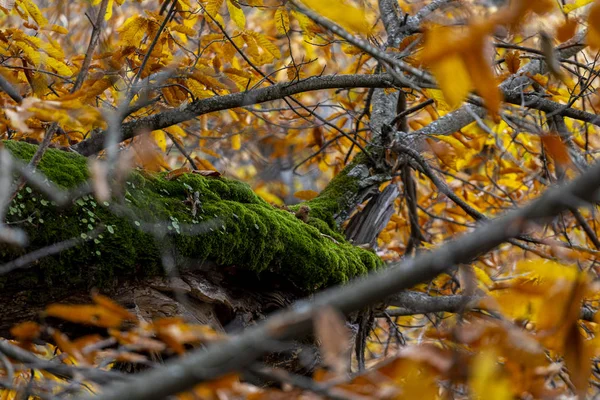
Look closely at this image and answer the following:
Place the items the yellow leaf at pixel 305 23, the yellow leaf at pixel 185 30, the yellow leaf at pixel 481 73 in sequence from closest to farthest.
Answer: the yellow leaf at pixel 481 73 → the yellow leaf at pixel 305 23 → the yellow leaf at pixel 185 30

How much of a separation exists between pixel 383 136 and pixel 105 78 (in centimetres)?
142

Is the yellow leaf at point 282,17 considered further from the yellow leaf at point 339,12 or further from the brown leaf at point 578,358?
the brown leaf at point 578,358

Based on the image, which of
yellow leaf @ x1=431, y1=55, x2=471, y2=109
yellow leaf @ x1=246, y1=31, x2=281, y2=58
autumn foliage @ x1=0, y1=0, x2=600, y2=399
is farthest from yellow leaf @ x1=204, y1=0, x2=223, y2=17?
yellow leaf @ x1=431, y1=55, x2=471, y2=109

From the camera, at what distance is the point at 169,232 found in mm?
1812

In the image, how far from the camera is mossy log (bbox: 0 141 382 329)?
160cm

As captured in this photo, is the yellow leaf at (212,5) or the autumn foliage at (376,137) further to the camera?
the yellow leaf at (212,5)

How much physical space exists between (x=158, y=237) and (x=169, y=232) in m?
0.05

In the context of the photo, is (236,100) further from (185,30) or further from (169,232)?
(169,232)

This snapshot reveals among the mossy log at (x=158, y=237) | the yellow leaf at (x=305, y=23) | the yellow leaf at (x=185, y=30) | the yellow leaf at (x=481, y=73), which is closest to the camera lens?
the yellow leaf at (x=481, y=73)

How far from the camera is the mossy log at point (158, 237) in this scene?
1.60m

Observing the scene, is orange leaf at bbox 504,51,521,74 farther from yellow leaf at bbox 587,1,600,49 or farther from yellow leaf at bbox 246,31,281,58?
yellow leaf at bbox 587,1,600,49

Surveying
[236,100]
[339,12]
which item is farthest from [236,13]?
[339,12]

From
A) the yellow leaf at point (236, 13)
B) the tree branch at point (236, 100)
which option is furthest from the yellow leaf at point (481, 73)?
the yellow leaf at point (236, 13)

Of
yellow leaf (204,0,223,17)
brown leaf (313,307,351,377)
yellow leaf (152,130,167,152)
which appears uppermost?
yellow leaf (152,130,167,152)
